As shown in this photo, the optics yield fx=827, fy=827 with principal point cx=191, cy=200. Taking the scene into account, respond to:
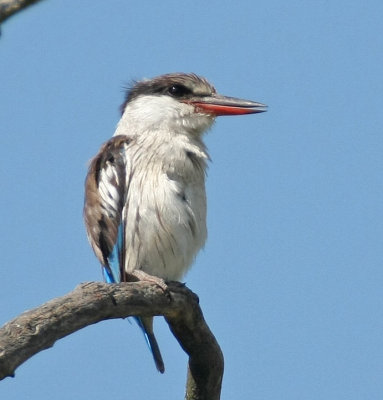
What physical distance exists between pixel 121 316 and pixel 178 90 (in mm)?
3248

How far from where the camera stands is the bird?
625 centimetres

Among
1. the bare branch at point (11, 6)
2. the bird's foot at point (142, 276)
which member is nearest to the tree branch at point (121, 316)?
the bird's foot at point (142, 276)

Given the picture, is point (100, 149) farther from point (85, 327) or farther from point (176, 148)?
point (85, 327)

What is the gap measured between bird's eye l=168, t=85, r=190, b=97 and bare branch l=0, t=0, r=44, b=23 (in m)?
4.81

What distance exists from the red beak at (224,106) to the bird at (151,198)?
0.02 m

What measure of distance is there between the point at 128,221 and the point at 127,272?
0.39 m

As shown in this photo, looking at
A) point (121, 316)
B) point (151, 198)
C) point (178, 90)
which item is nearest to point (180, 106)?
point (178, 90)

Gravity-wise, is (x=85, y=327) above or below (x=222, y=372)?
above

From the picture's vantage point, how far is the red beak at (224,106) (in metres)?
7.12

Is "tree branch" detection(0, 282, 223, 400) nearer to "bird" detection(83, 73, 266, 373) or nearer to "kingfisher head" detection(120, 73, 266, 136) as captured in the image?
"bird" detection(83, 73, 266, 373)

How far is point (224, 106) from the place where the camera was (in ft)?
23.5

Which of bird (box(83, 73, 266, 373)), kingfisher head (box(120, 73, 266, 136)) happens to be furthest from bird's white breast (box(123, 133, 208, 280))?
kingfisher head (box(120, 73, 266, 136))

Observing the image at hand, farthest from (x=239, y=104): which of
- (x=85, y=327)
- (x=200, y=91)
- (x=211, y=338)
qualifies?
(x=85, y=327)

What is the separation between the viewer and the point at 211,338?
5004 mm
